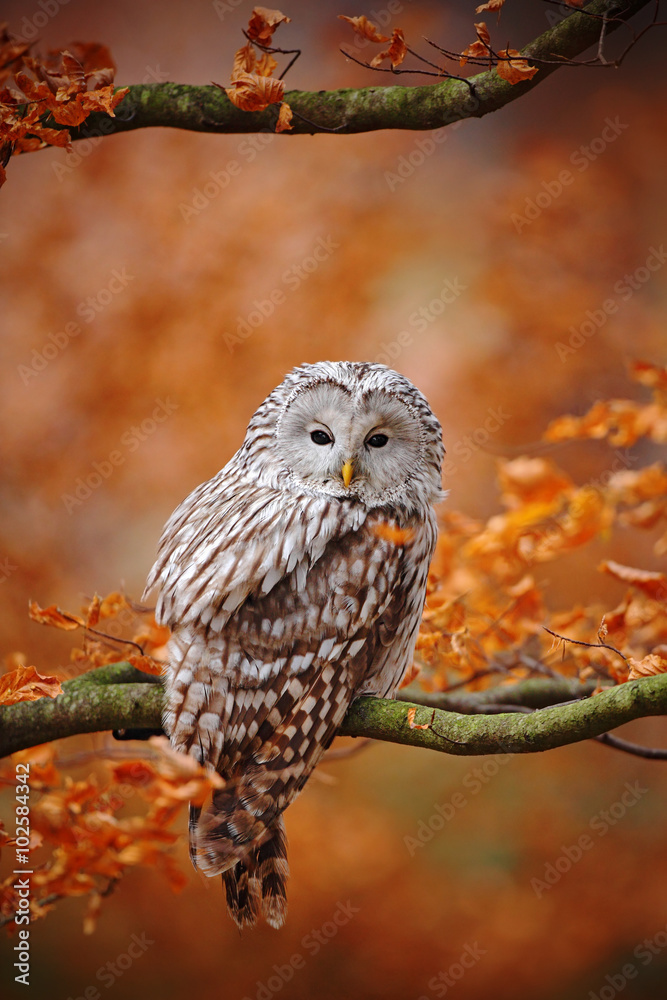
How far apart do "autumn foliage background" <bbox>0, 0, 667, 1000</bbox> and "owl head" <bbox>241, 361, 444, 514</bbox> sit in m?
1.29

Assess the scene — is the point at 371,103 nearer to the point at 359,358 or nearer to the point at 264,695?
the point at 264,695

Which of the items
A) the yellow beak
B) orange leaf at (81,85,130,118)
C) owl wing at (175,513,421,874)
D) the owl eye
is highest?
orange leaf at (81,85,130,118)

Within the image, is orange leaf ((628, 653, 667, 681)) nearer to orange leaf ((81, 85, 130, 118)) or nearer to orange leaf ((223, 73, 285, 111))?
orange leaf ((223, 73, 285, 111))

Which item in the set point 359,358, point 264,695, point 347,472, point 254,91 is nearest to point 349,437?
point 347,472

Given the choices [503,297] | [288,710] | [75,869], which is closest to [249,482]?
[288,710]

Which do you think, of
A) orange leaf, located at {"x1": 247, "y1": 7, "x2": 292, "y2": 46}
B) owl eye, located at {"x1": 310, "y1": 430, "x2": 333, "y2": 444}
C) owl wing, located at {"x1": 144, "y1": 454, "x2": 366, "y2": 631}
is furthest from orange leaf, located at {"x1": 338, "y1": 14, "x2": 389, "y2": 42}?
owl wing, located at {"x1": 144, "y1": 454, "x2": 366, "y2": 631}

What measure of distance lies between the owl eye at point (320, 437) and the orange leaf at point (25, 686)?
0.59 metres

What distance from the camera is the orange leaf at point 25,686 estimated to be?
1.28m

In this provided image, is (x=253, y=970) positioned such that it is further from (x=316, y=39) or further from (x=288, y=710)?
(x=316, y=39)

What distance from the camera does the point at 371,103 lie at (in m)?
1.51

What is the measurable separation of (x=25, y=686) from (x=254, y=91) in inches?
40.0

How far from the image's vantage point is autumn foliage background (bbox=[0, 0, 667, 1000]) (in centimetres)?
272

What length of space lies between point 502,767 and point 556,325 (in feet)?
5.24

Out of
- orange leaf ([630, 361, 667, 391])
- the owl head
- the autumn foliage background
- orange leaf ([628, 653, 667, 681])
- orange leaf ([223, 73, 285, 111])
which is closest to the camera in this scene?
orange leaf ([628, 653, 667, 681])
